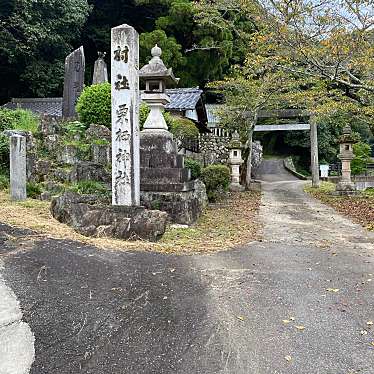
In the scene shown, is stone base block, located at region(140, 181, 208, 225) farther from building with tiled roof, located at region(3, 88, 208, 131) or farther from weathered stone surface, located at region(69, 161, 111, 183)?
building with tiled roof, located at region(3, 88, 208, 131)

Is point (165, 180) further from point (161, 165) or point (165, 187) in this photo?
point (161, 165)

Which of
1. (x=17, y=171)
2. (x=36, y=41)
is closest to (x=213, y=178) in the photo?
→ (x=17, y=171)

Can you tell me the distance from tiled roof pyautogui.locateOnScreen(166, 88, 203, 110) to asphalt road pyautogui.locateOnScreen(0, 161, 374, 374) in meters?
13.1

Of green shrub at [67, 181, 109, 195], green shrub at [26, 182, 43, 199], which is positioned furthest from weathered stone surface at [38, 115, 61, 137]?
green shrub at [67, 181, 109, 195]

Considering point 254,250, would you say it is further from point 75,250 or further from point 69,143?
point 69,143

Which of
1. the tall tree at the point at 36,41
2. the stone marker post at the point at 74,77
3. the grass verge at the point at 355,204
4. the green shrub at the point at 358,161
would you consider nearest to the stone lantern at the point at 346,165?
the grass verge at the point at 355,204

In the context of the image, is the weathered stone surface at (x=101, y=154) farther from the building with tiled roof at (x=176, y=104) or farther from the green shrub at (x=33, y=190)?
the building with tiled roof at (x=176, y=104)

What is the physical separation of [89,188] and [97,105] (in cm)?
341

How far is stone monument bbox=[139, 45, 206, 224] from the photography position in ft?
24.3

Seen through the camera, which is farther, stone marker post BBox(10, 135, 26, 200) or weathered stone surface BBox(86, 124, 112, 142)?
weathered stone surface BBox(86, 124, 112, 142)

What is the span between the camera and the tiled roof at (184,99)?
1775 cm

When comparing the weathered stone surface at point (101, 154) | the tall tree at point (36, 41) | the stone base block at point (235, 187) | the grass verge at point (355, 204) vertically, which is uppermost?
the tall tree at point (36, 41)

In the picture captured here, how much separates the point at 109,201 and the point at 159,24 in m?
16.9

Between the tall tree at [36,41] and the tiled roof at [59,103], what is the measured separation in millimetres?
1810
